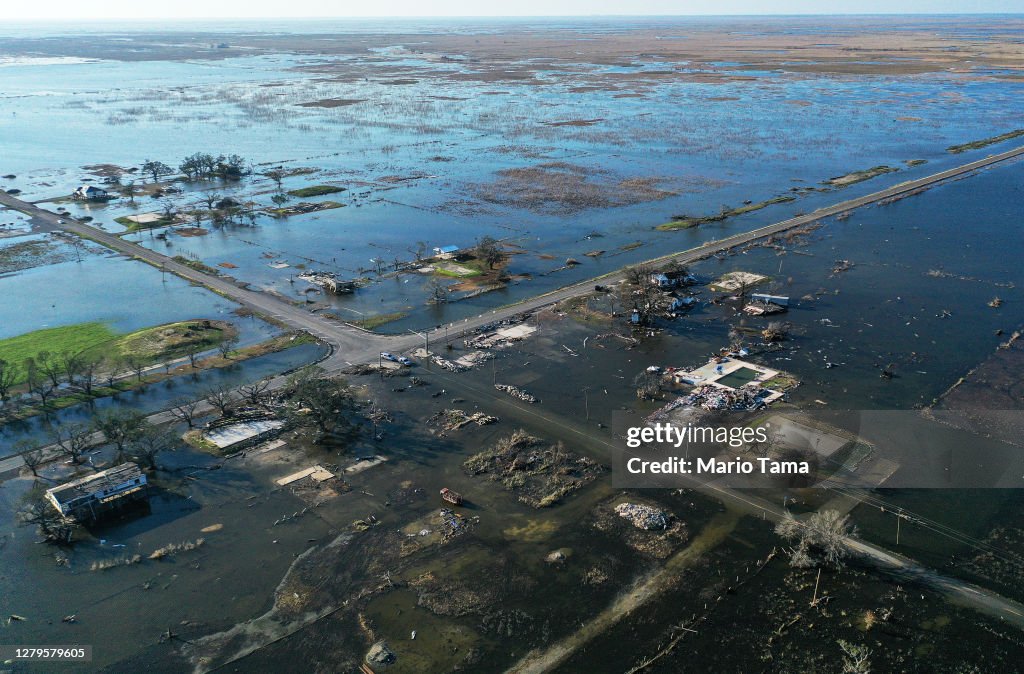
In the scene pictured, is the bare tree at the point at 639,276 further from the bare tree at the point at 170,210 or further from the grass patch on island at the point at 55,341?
the bare tree at the point at 170,210

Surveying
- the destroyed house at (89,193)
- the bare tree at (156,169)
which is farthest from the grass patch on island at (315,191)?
the destroyed house at (89,193)

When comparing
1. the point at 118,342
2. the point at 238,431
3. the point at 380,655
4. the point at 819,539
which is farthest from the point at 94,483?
the point at 819,539

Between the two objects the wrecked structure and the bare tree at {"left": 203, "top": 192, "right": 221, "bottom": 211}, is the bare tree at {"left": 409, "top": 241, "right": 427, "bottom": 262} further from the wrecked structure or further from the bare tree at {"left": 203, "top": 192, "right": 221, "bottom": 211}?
the bare tree at {"left": 203, "top": 192, "right": 221, "bottom": 211}

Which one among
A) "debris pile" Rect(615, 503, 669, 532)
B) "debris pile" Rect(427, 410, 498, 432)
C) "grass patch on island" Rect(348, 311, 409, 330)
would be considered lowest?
"debris pile" Rect(615, 503, 669, 532)

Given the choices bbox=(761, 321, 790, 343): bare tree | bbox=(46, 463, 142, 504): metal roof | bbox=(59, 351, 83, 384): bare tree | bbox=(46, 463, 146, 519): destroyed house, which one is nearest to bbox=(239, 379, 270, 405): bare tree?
bbox=(46, 463, 142, 504): metal roof

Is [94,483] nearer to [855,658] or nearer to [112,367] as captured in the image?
[112,367]

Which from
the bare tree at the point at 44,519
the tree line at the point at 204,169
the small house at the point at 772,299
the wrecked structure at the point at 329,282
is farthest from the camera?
the tree line at the point at 204,169
